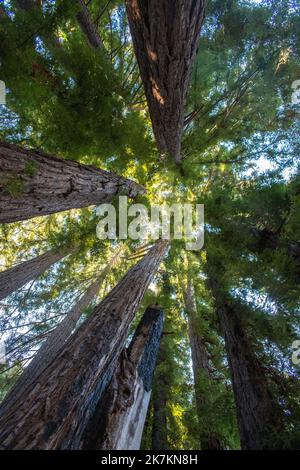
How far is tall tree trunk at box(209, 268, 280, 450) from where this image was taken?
108 inches

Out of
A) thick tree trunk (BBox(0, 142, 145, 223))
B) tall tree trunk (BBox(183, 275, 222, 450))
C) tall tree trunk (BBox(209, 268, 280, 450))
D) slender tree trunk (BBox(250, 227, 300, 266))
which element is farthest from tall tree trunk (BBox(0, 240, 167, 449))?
slender tree trunk (BBox(250, 227, 300, 266))

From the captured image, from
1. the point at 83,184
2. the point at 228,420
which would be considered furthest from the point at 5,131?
the point at 228,420

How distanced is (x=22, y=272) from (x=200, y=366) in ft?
18.0

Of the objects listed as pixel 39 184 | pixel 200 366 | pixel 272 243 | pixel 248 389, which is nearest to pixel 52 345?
pixel 200 366

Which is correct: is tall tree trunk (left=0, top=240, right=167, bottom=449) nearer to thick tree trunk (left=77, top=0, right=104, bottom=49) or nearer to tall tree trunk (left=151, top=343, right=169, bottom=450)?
tall tree trunk (left=151, top=343, right=169, bottom=450)

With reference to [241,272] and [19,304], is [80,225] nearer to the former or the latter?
[241,272]

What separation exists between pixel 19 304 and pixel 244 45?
1044 centimetres

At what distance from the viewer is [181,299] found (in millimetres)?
8641

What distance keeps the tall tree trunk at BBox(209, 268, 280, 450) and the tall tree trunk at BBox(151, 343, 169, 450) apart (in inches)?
85.2

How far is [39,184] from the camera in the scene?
113 inches

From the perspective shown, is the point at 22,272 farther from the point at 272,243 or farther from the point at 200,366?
the point at 272,243

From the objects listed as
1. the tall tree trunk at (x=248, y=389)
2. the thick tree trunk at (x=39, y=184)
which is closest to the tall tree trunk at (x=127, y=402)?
the tall tree trunk at (x=248, y=389)

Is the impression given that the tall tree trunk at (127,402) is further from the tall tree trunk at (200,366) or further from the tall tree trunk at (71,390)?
the tall tree trunk at (200,366)

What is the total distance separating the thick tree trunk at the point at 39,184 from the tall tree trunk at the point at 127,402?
6.77 feet
